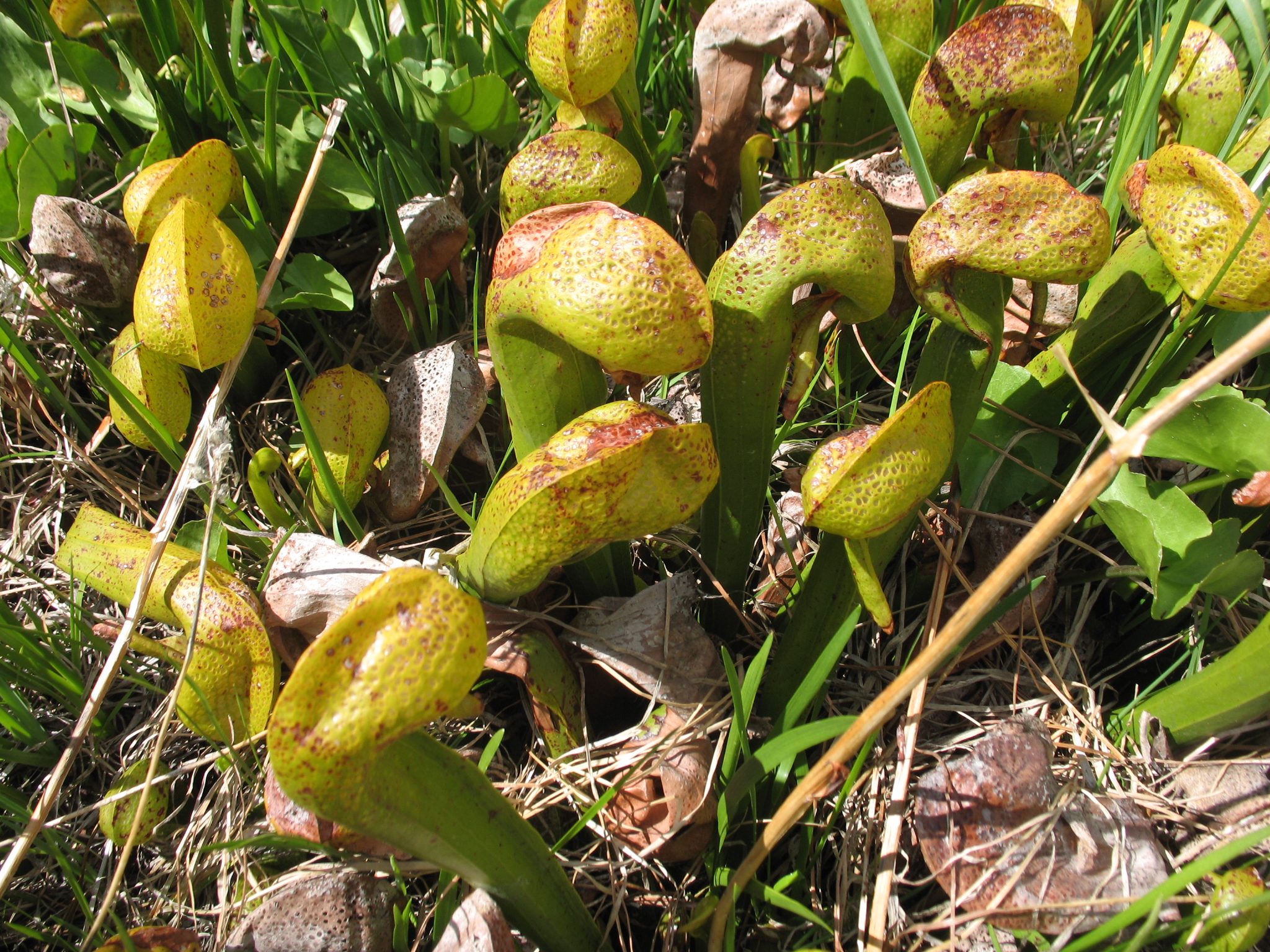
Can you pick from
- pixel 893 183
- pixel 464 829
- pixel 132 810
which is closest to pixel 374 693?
pixel 464 829

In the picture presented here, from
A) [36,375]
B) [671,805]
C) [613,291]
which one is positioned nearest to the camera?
[613,291]

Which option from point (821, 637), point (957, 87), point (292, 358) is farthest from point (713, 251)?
point (292, 358)

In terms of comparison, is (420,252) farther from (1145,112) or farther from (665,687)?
(1145,112)

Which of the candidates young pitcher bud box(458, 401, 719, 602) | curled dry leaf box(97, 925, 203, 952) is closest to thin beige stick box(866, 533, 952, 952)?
young pitcher bud box(458, 401, 719, 602)

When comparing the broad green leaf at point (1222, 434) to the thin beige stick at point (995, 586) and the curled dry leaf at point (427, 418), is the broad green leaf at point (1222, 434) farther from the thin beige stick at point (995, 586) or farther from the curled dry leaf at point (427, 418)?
the curled dry leaf at point (427, 418)

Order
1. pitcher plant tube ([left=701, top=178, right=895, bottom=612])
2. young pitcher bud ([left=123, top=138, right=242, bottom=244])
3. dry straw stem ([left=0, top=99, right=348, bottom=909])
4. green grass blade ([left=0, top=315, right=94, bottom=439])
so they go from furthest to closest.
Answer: green grass blade ([left=0, top=315, right=94, bottom=439]) → young pitcher bud ([left=123, top=138, right=242, bottom=244]) → dry straw stem ([left=0, top=99, right=348, bottom=909]) → pitcher plant tube ([left=701, top=178, right=895, bottom=612])

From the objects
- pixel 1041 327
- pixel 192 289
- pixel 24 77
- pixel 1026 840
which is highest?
pixel 24 77

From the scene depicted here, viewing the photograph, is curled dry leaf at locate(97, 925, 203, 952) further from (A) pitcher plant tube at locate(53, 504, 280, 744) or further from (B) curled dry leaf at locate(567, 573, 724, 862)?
(B) curled dry leaf at locate(567, 573, 724, 862)
